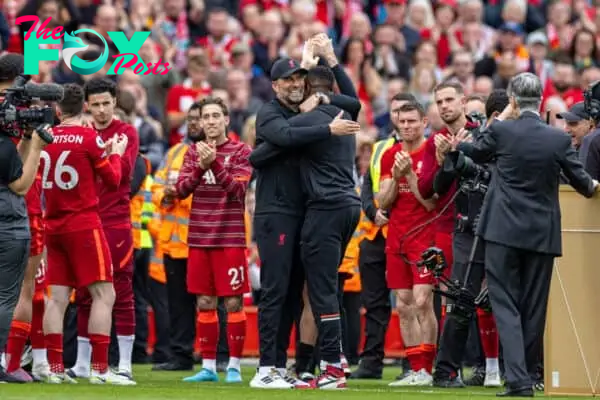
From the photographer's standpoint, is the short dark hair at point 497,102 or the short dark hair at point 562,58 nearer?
the short dark hair at point 497,102

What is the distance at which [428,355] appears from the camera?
15.9m

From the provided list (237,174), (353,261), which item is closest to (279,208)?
(237,174)

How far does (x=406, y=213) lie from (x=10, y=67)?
151 inches

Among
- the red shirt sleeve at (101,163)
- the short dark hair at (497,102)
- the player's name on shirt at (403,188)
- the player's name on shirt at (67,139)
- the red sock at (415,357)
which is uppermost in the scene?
the short dark hair at (497,102)

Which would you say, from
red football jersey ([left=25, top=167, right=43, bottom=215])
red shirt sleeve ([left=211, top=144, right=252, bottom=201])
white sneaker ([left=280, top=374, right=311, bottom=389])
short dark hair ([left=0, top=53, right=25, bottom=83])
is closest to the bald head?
red shirt sleeve ([left=211, top=144, right=252, bottom=201])

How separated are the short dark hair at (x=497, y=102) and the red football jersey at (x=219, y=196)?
2181 mm

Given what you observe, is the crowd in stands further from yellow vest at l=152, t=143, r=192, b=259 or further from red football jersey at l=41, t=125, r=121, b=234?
red football jersey at l=41, t=125, r=121, b=234

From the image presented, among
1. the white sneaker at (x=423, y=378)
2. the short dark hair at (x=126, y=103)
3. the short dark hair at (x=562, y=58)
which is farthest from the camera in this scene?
the short dark hair at (x=562, y=58)

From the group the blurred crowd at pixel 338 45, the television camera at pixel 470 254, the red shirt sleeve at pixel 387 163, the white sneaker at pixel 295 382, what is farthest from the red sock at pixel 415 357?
the blurred crowd at pixel 338 45

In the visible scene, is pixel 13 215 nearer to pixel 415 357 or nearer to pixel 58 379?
pixel 58 379

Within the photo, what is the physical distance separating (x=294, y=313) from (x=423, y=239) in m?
1.32

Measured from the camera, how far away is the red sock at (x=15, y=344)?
585 inches

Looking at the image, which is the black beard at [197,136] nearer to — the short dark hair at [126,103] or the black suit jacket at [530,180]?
the short dark hair at [126,103]

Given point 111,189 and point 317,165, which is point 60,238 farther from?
point 317,165
